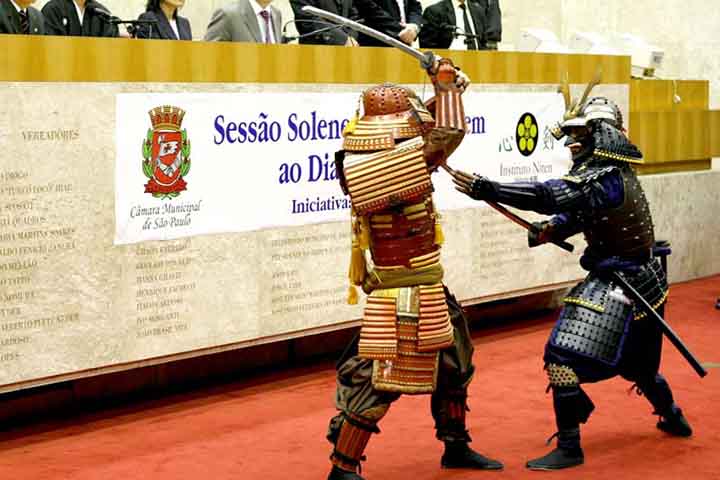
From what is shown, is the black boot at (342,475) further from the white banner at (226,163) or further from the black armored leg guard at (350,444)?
the white banner at (226,163)

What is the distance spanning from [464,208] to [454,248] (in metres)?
0.30

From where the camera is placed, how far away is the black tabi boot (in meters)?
5.75

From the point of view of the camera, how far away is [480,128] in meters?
8.62

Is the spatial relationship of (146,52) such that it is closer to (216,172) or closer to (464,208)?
(216,172)

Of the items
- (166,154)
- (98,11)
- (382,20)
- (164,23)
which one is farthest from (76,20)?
(382,20)

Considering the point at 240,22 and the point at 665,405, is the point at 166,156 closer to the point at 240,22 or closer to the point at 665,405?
the point at 240,22

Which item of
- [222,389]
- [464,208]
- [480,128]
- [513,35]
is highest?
[513,35]

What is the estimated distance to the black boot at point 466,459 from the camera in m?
5.69

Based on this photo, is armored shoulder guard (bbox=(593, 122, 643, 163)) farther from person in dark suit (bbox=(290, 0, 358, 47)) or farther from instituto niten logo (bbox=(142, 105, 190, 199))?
person in dark suit (bbox=(290, 0, 358, 47))

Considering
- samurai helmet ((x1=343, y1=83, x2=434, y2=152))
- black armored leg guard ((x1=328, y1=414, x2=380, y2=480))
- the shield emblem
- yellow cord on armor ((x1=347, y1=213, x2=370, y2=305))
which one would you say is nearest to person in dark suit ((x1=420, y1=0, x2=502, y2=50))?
the shield emblem

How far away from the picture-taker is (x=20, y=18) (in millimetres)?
7188

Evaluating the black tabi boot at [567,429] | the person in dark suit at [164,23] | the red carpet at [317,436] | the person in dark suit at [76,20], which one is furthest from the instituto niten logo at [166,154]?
the black tabi boot at [567,429]

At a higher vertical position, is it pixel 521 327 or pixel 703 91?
pixel 703 91

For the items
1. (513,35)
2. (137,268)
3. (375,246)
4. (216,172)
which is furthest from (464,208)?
(513,35)
